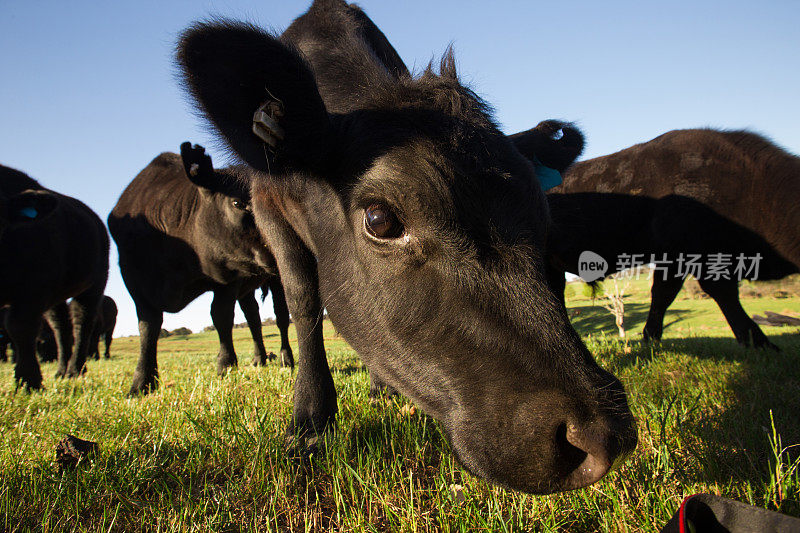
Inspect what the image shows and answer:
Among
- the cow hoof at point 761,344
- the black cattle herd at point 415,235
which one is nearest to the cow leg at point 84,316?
the black cattle herd at point 415,235

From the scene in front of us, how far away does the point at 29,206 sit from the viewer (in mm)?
5668

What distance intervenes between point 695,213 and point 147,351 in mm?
7354

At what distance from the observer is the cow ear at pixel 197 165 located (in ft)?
14.4

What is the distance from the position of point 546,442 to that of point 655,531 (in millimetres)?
505

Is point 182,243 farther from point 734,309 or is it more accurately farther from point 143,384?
point 734,309

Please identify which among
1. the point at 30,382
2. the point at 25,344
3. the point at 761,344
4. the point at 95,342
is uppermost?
the point at 761,344

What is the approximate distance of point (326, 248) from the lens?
7.75 feet

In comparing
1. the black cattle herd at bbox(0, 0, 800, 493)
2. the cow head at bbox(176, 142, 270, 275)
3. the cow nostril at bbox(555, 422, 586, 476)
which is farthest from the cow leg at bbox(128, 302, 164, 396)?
the cow nostril at bbox(555, 422, 586, 476)

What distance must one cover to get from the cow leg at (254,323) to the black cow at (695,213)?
4.91m

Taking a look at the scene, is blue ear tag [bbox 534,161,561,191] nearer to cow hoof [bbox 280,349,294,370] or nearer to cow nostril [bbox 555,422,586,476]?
cow nostril [bbox 555,422,586,476]

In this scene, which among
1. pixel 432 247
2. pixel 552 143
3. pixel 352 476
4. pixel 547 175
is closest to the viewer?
pixel 432 247

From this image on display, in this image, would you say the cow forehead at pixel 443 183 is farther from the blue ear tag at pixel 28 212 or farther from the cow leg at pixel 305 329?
the blue ear tag at pixel 28 212

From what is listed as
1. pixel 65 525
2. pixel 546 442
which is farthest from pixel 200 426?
pixel 546 442

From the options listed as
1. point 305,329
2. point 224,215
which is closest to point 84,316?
point 224,215
